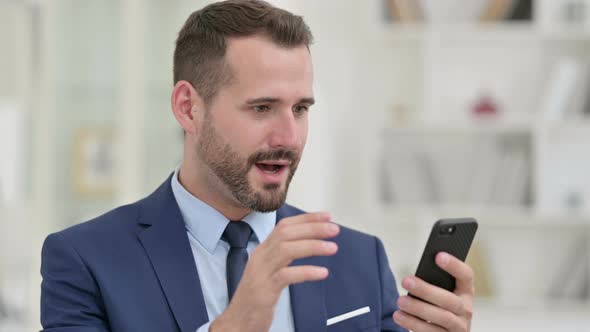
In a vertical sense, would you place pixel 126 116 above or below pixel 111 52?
below

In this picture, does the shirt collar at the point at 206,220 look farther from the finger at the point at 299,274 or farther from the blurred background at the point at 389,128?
the blurred background at the point at 389,128

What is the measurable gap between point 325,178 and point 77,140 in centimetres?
112

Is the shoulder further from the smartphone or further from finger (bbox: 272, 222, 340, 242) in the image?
the smartphone

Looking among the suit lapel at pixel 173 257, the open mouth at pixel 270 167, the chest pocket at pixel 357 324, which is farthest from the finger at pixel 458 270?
the suit lapel at pixel 173 257

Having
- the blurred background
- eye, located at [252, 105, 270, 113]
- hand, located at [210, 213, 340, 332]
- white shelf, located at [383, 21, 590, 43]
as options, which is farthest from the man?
white shelf, located at [383, 21, 590, 43]

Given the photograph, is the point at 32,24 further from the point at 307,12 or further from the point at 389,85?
the point at 389,85

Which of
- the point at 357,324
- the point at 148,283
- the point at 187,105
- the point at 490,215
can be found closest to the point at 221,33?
the point at 187,105

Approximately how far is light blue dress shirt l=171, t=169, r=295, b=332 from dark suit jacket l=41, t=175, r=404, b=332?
0.02m

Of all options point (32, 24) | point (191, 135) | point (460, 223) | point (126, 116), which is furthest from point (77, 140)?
point (460, 223)

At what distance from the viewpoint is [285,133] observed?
4.99ft

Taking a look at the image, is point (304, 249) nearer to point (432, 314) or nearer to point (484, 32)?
point (432, 314)

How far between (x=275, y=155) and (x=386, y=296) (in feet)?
1.31

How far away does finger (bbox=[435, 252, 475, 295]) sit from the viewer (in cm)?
147

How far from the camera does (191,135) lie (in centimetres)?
166
